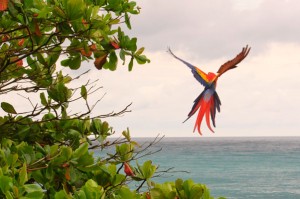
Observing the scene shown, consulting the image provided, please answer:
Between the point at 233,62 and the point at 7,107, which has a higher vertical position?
the point at 233,62

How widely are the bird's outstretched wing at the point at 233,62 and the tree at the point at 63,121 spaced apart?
91 centimetres

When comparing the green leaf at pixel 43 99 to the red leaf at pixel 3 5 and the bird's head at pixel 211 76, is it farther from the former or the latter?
the red leaf at pixel 3 5

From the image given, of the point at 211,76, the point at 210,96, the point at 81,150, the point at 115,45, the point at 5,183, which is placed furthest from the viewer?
the point at 211,76

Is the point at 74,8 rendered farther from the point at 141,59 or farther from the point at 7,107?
the point at 7,107

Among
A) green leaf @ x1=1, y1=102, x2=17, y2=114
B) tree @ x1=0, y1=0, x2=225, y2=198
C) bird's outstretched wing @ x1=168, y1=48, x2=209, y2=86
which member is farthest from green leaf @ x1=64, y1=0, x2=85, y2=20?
bird's outstretched wing @ x1=168, y1=48, x2=209, y2=86

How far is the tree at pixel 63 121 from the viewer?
2.77 metres

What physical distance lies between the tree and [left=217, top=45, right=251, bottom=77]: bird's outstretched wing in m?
0.91

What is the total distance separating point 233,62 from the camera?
13.9 feet

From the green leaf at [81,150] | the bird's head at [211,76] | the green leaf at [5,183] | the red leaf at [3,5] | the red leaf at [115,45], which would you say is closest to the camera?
the red leaf at [3,5]

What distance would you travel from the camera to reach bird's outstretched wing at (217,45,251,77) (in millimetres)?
4223

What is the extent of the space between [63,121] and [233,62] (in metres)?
1.39

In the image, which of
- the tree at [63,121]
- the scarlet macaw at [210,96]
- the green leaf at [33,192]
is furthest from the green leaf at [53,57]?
the green leaf at [33,192]

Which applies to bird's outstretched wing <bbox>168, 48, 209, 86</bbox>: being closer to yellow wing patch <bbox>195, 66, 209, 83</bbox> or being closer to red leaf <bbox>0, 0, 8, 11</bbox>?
yellow wing patch <bbox>195, 66, 209, 83</bbox>

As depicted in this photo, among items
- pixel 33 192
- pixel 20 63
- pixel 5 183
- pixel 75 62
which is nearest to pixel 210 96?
pixel 75 62
